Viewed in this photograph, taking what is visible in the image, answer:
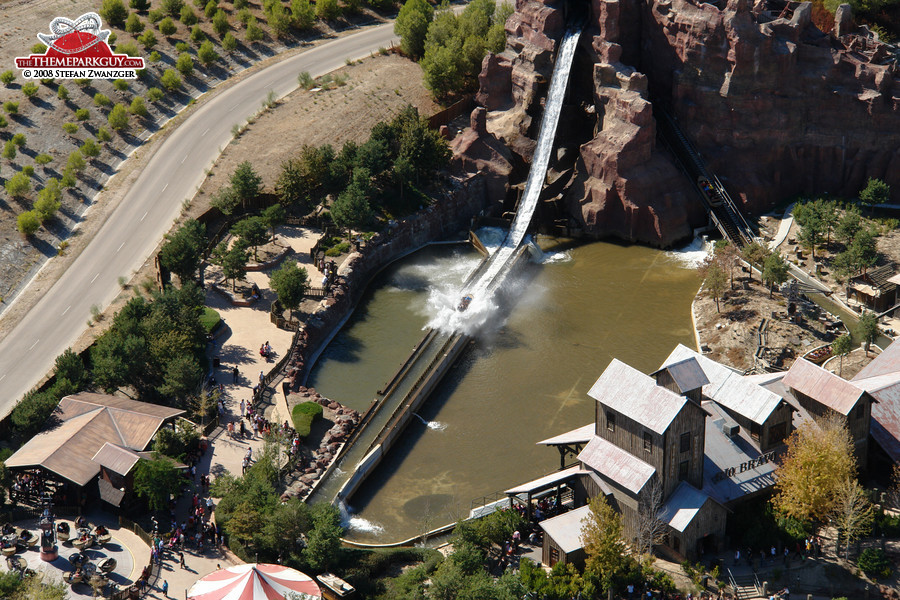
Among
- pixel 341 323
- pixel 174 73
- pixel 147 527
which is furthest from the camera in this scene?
pixel 174 73

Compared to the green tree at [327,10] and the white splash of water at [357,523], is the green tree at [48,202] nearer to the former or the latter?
the white splash of water at [357,523]

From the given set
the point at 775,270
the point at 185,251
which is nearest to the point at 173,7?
the point at 185,251

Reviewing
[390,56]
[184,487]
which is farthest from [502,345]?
[390,56]

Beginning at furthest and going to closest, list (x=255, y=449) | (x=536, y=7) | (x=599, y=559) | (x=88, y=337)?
(x=536, y=7) < (x=88, y=337) < (x=255, y=449) < (x=599, y=559)

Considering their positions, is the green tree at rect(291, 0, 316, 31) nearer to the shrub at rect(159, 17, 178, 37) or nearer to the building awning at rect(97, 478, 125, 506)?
the shrub at rect(159, 17, 178, 37)

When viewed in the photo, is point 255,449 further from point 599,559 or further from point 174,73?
point 174,73

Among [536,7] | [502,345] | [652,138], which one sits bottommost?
[502,345]
